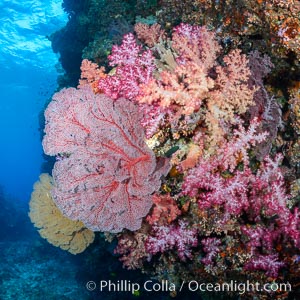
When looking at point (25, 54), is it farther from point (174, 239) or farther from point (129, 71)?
point (174, 239)

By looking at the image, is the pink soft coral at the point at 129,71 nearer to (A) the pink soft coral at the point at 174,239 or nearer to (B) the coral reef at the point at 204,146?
(B) the coral reef at the point at 204,146

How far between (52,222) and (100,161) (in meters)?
2.74

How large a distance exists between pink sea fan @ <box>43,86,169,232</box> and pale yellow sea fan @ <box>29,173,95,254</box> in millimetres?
1920

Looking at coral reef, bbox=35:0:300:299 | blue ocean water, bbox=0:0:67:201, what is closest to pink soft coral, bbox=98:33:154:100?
coral reef, bbox=35:0:300:299

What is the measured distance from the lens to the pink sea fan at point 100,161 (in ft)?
11.9

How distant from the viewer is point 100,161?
3.67 meters

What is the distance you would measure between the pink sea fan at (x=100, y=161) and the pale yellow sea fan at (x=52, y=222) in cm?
192

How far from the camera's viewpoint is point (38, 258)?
14359mm

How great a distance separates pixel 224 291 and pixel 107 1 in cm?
768

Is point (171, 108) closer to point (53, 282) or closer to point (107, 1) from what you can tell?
point (107, 1)

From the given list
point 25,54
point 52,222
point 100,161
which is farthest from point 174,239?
point 25,54

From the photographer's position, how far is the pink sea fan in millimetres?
3613

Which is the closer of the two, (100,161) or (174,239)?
(100,161)

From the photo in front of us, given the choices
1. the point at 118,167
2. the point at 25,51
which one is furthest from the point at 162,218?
the point at 25,51
